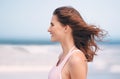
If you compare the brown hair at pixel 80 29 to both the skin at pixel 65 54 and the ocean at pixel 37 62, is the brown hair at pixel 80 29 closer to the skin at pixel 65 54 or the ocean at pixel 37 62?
the skin at pixel 65 54

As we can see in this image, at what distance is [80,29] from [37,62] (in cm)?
313

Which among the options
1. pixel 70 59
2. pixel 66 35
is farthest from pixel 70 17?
pixel 70 59

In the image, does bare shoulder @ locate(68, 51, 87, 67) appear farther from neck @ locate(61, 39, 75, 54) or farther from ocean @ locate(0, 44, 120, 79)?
ocean @ locate(0, 44, 120, 79)

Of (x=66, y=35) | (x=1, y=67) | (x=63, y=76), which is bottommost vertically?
(x=1, y=67)

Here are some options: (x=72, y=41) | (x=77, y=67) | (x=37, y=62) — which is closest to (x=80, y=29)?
(x=72, y=41)

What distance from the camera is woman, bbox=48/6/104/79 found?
5.19 ft

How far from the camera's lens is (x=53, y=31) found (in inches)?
66.3

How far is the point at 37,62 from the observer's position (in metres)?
4.76

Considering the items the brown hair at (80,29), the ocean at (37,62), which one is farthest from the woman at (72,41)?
the ocean at (37,62)

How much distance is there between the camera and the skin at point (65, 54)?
157 cm

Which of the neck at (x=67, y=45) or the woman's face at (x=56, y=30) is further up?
the woman's face at (x=56, y=30)

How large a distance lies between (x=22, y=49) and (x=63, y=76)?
3.28m

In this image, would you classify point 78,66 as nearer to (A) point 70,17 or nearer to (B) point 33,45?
(A) point 70,17

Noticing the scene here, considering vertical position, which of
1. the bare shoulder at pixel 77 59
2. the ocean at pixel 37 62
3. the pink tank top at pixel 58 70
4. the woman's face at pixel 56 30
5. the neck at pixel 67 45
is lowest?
the ocean at pixel 37 62
